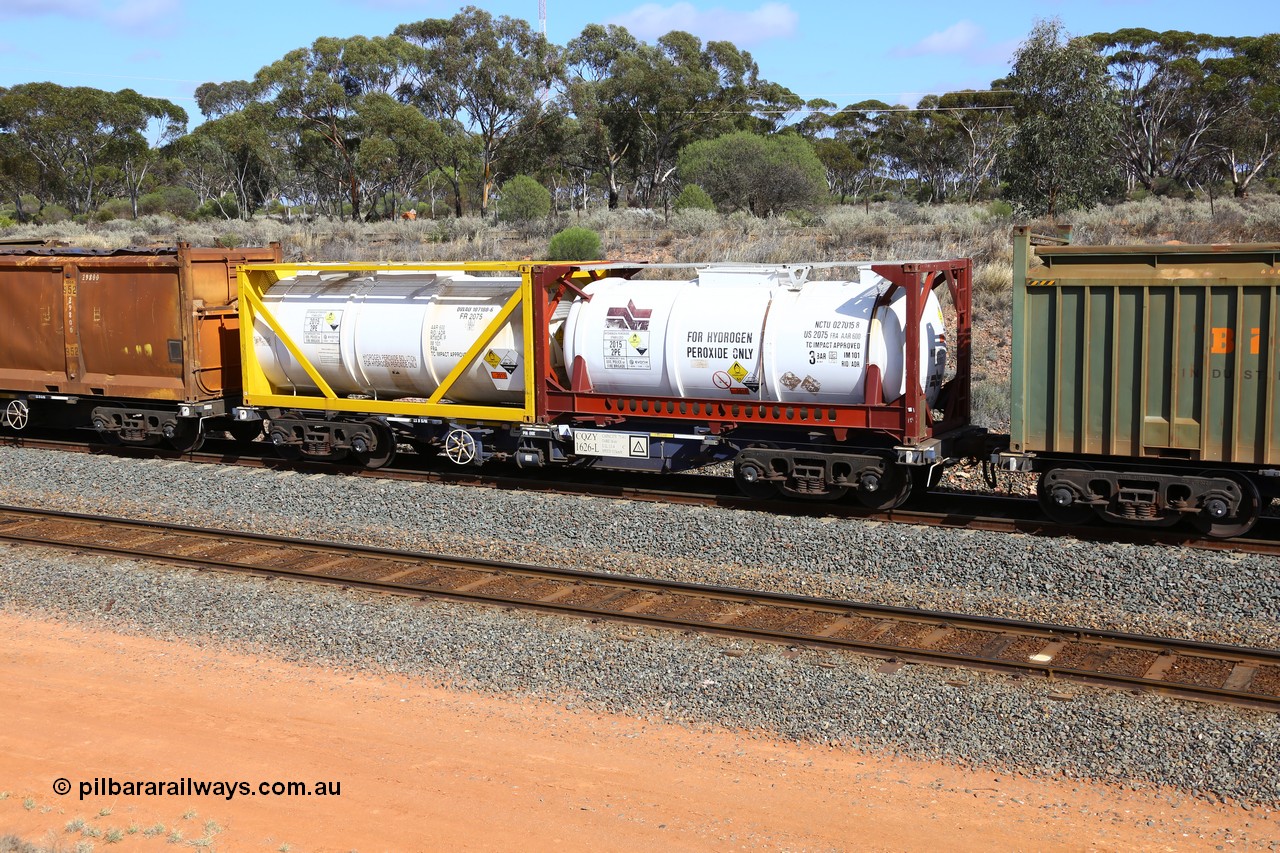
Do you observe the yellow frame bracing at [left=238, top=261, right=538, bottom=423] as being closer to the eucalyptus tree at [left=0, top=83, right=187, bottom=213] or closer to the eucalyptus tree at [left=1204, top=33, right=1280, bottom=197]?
the eucalyptus tree at [left=1204, top=33, right=1280, bottom=197]

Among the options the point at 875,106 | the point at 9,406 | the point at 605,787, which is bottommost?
the point at 605,787

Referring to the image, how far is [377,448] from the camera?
17938mm

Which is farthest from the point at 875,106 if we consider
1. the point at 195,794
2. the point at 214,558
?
the point at 195,794

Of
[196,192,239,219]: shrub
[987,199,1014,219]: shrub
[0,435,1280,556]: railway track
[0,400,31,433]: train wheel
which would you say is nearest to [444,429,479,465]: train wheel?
[0,435,1280,556]: railway track

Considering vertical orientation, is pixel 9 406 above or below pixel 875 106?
below

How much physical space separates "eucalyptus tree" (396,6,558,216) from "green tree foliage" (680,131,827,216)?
37.4 ft

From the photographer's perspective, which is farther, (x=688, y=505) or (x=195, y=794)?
(x=688, y=505)

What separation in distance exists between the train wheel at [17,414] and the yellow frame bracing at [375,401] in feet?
15.9

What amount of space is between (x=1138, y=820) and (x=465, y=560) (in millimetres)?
7568

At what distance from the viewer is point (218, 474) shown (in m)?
17.8

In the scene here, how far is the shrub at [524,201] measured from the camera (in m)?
46.1

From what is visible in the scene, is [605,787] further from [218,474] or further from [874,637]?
[218,474]

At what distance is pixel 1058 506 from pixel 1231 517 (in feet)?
5.76

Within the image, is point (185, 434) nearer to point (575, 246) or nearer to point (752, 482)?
point (752, 482)
